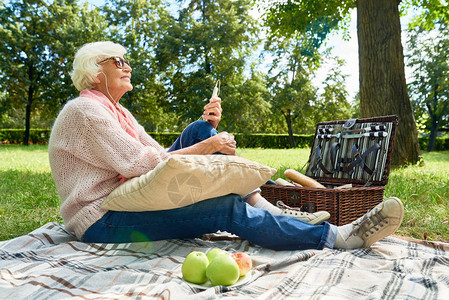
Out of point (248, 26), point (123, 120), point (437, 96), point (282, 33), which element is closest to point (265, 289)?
point (123, 120)

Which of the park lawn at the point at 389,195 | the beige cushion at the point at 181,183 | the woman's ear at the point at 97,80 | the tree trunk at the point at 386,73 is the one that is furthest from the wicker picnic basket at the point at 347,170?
the tree trunk at the point at 386,73

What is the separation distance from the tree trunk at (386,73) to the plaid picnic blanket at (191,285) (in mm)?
5228

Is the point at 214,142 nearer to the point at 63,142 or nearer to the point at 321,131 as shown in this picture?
the point at 63,142

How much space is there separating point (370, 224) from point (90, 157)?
1.77m

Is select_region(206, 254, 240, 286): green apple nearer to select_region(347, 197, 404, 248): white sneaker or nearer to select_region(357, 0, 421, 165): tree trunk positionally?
select_region(347, 197, 404, 248): white sneaker

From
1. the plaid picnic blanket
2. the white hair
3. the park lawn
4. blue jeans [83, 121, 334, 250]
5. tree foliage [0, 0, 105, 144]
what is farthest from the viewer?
tree foliage [0, 0, 105, 144]

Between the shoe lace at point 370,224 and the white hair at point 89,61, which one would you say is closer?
the shoe lace at point 370,224

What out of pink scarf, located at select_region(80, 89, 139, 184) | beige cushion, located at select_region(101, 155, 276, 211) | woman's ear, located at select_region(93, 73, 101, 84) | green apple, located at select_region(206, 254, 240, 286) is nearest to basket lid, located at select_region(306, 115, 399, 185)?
beige cushion, located at select_region(101, 155, 276, 211)

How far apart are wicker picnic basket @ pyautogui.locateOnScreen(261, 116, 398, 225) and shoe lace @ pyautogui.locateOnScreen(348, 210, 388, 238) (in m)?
0.51

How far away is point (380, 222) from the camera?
231 centimetres

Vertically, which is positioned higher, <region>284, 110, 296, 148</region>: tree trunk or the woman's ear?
the woman's ear

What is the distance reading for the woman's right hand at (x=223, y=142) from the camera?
2523 millimetres

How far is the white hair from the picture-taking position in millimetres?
2461

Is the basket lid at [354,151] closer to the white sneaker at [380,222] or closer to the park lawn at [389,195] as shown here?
the park lawn at [389,195]
